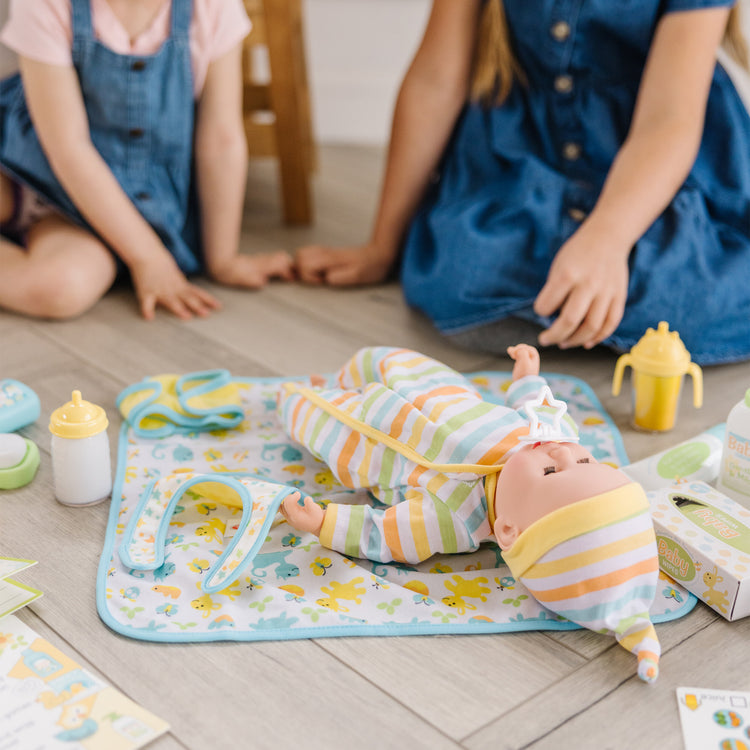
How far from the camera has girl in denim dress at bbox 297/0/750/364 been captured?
120 centimetres

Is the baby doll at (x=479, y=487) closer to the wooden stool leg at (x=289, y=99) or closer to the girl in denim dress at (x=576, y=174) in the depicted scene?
the girl in denim dress at (x=576, y=174)

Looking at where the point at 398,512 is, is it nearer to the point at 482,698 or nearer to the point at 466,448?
the point at 466,448

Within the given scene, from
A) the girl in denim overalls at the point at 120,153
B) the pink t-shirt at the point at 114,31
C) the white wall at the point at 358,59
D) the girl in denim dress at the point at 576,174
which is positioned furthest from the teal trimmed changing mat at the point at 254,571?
the white wall at the point at 358,59

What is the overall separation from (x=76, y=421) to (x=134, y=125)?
630 mm

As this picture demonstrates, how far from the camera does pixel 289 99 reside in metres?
1.68

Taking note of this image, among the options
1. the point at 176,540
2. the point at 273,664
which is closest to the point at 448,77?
the point at 176,540

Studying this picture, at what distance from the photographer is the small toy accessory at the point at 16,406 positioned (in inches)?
40.8

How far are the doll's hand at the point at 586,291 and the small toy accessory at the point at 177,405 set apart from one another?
0.40m

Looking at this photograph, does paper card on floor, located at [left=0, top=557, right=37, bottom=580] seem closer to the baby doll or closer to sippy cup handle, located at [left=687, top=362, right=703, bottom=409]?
the baby doll

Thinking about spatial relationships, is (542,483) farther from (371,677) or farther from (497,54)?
(497,54)

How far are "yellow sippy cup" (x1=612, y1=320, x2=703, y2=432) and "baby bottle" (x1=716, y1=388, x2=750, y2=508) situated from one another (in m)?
0.14

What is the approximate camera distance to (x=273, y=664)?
0.75 m

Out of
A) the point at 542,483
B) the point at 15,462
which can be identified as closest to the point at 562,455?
the point at 542,483

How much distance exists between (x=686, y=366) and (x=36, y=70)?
0.93 m
